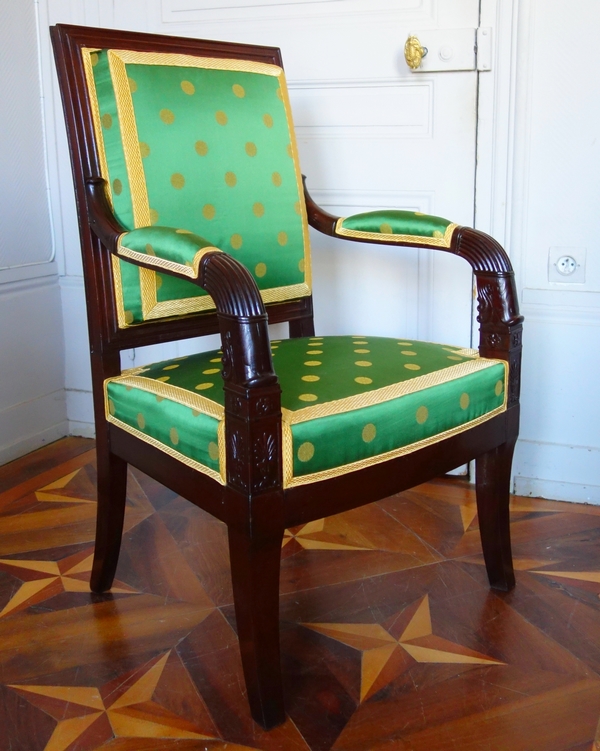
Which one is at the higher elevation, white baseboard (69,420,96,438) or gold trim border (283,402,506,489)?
gold trim border (283,402,506,489)

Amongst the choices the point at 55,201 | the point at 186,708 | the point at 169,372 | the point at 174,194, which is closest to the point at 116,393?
the point at 169,372

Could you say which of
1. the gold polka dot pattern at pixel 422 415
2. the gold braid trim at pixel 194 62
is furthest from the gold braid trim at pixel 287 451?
the gold braid trim at pixel 194 62

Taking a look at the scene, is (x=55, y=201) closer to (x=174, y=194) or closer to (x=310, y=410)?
(x=174, y=194)

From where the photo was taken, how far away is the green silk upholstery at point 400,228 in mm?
1381

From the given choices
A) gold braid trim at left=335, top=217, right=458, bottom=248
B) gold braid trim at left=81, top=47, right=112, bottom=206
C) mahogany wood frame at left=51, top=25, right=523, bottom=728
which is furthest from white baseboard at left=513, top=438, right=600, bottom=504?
gold braid trim at left=81, top=47, right=112, bottom=206

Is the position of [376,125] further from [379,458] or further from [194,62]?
[379,458]

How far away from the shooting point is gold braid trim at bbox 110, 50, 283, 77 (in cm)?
130

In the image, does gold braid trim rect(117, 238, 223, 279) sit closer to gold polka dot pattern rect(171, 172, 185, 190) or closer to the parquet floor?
gold polka dot pattern rect(171, 172, 185, 190)

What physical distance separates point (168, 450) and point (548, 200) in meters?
1.13

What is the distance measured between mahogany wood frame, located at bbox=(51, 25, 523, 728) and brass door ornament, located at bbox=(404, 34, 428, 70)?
0.38 meters

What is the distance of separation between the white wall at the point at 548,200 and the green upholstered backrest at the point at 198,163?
21.9 inches

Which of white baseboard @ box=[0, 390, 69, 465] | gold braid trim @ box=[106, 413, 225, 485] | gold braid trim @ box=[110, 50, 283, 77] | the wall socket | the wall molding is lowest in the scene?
white baseboard @ box=[0, 390, 69, 465]

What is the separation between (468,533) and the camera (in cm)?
173

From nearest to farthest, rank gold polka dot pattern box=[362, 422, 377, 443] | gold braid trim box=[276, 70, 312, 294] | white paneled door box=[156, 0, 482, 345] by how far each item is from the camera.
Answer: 1. gold polka dot pattern box=[362, 422, 377, 443]
2. gold braid trim box=[276, 70, 312, 294]
3. white paneled door box=[156, 0, 482, 345]
